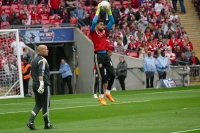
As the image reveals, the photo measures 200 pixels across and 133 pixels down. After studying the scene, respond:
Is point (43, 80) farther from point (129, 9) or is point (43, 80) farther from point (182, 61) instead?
point (129, 9)

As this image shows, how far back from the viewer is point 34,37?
3725 centimetres

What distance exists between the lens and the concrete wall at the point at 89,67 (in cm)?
3812

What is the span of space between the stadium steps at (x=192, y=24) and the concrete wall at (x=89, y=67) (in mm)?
5268

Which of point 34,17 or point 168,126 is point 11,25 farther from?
point 168,126

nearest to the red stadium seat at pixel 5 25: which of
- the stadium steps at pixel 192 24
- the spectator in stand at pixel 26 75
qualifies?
the spectator in stand at pixel 26 75

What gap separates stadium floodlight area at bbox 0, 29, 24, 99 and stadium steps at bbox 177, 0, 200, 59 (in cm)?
1447

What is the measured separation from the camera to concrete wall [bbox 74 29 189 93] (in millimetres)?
38125

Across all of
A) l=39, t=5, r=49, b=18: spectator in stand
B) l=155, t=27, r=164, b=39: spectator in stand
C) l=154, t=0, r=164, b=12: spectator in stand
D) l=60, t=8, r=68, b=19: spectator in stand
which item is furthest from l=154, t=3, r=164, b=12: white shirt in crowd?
l=39, t=5, r=49, b=18: spectator in stand

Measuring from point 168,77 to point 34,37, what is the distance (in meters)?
7.80

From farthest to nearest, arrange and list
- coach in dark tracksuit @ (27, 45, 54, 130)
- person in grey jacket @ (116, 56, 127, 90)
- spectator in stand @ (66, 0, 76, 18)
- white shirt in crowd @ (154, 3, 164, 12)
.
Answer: white shirt in crowd @ (154, 3, 164, 12)
spectator in stand @ (66, 0, 76, 18)
person in grey jacket @ (116, 56, 127, 90)
coach in dark tracksuit @ (27, 45, 54, 130)

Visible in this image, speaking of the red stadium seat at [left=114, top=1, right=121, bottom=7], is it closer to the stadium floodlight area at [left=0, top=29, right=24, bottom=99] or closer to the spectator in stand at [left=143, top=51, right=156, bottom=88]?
the spectator in stand at [left=143, top=51, right=156, bottom=88]

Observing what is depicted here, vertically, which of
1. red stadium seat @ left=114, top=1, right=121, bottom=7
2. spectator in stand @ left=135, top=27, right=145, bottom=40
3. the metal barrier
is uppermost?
red stadium seat @ left=114, top=1, right=121, bottom=7

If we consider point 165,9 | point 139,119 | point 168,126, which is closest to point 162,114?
point 139,119

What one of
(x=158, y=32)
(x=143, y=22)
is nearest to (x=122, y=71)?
(x=158, y=32)
